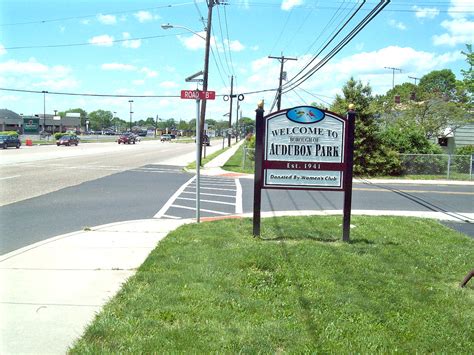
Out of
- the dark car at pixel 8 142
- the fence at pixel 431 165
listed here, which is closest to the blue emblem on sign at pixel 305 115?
the fence at pixel 431 165

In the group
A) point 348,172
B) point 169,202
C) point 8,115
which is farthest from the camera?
point 8,115

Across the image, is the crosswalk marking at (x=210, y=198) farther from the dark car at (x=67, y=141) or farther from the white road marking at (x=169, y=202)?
the dark car at (x=67, y=141)

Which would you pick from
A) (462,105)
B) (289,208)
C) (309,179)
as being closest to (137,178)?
(289,208)

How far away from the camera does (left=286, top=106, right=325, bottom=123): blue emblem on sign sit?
304 inches

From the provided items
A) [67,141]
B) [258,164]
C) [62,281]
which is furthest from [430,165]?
[67,141]

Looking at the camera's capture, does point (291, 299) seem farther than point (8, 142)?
No

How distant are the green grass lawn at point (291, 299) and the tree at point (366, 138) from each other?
15.8m

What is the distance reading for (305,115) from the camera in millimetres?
7746

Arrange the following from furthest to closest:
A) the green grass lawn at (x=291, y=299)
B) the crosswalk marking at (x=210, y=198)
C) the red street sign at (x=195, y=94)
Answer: the crosswalk marking at (x=210, y=198) → the red street sign at (x=195, y=94) → the green grass lawn at (x=291, y=299)

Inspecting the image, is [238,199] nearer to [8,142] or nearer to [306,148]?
[306,148]

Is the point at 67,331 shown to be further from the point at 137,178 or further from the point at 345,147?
the point at 137,178

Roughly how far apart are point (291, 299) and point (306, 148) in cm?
358

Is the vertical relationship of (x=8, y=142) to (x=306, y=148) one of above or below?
below

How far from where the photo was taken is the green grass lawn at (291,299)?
3.77 meters
